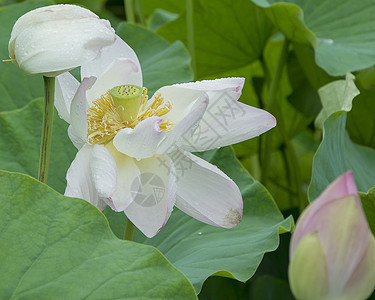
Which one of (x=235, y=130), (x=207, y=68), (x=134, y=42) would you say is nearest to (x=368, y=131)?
(x=207, y=68)

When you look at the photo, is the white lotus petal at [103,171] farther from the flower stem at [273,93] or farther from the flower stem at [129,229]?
the flower stem at [273,93]

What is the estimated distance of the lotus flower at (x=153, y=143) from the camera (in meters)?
0.73

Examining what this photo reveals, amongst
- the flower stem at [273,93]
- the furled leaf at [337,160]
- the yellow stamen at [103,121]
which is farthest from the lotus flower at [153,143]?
the flower stem at [273,93]

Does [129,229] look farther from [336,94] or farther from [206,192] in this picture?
[336,94]

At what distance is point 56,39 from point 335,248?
1.24 ft

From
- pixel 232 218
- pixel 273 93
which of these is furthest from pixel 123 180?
pixel 273 93

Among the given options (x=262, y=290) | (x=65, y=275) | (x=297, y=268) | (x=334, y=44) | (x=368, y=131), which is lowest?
(x=262, y=290)

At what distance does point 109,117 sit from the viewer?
0.82 metres

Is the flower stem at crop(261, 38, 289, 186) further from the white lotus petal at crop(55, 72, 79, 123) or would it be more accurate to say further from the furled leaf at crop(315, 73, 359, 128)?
the white lotus petal at crop(55, 72, 79, 123)

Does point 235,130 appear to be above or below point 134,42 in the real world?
above

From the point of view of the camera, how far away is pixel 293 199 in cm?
178

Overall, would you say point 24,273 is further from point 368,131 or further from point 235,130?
point 368,131

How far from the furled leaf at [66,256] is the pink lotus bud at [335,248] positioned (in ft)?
0.88

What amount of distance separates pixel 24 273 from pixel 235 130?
0.99ft
